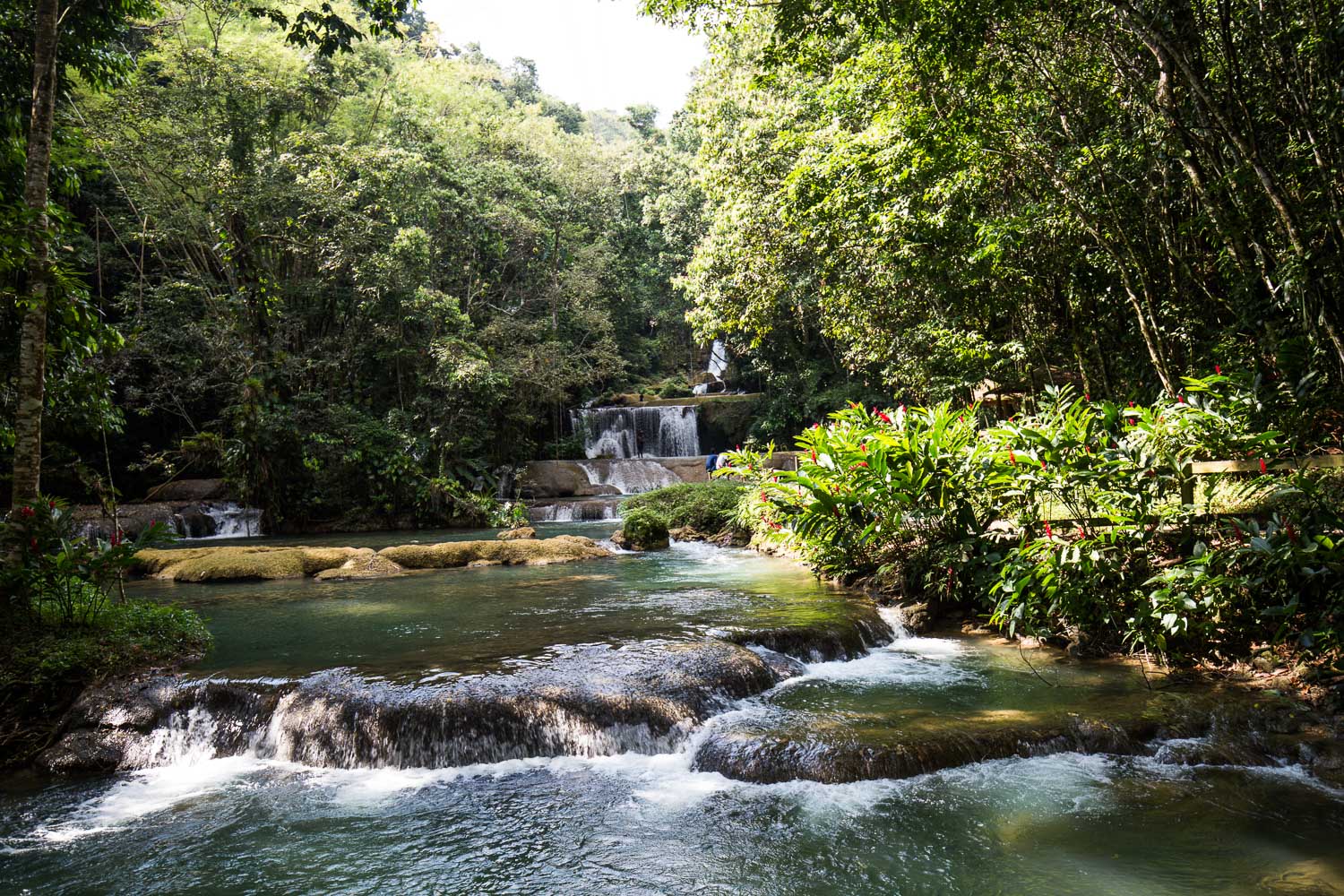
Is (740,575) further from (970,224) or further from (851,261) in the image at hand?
(851,261)

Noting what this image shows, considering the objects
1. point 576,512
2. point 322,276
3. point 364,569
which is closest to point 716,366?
point 576,512

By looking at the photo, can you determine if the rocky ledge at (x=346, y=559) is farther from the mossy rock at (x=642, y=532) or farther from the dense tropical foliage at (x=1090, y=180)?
the dense tropical foliage at (x=1090, y=180)

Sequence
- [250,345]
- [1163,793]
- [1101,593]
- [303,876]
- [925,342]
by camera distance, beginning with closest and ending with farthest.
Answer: [303,876]
[1163,793]
[1101,593]
[925,342]
[250,345]

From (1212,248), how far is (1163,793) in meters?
5.30

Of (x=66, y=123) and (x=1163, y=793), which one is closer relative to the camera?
(x=1163, y=793)

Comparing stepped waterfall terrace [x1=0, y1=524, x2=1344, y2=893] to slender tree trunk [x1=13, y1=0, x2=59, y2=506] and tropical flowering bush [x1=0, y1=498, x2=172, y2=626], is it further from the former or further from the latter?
slender tree trunk [x1=13, y1=0, x2=59, y2=506]

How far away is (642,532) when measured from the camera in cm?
1313

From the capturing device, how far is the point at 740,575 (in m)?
9.74

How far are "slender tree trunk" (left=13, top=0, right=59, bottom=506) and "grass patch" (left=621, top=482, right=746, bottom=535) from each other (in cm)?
932

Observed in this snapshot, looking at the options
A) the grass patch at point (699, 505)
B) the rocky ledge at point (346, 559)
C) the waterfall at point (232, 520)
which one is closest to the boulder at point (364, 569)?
the rocky ledge at point (346, 559)

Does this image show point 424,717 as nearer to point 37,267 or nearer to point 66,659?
point 66,659

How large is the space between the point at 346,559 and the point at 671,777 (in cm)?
852

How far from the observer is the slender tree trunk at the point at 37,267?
520cm

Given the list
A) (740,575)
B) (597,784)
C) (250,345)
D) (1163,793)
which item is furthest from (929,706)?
(250,345)
